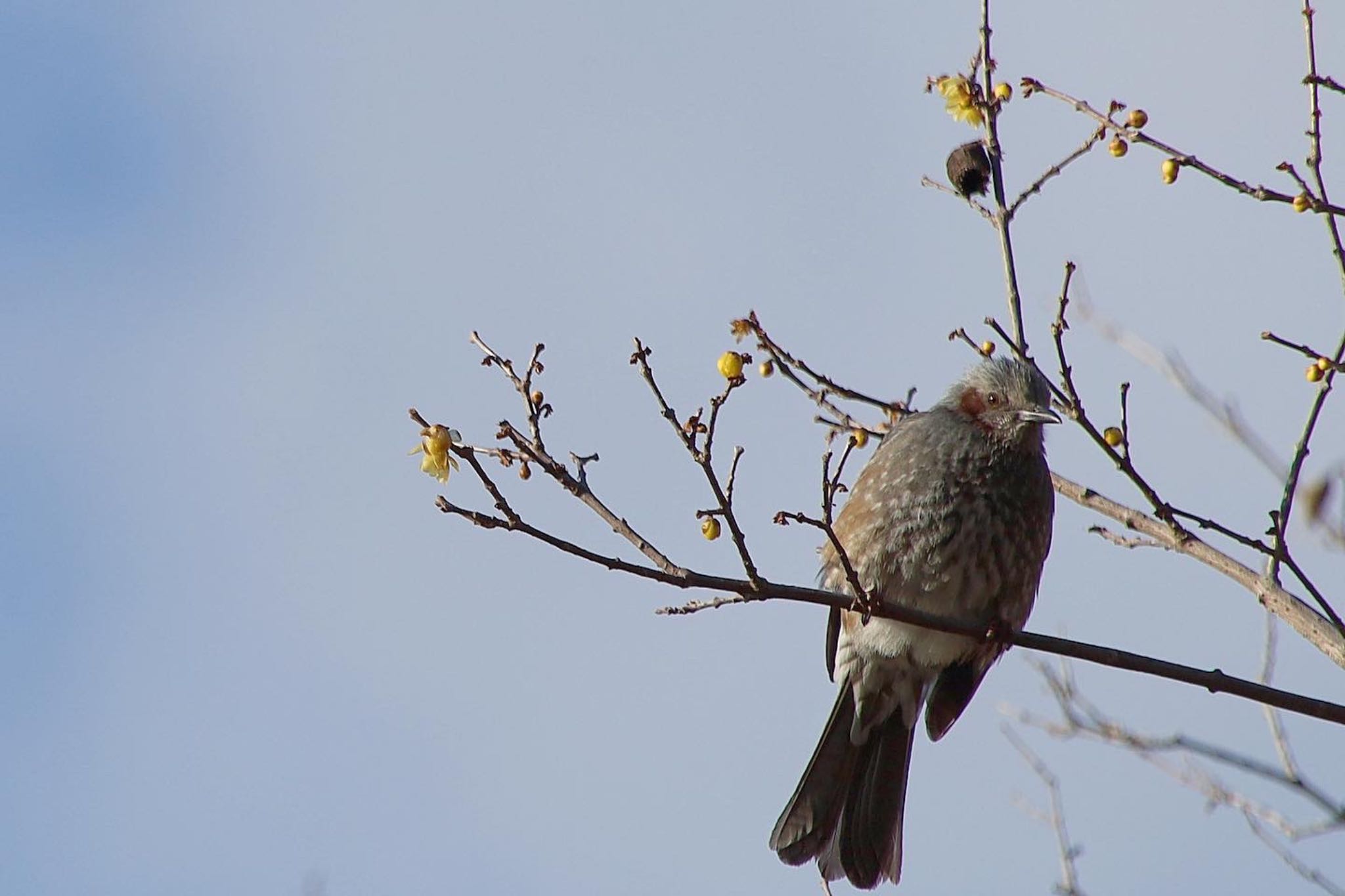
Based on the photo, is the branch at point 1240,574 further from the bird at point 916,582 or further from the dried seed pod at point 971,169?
the dried seed pod at point 971,169

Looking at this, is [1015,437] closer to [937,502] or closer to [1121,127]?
[937,502]

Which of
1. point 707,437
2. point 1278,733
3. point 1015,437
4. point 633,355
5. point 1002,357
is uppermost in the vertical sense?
point 1002,357

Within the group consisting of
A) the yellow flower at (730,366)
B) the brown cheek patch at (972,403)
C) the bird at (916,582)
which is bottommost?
the yellow flower at (730,366)

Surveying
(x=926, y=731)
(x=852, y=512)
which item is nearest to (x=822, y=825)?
(x=926, y=731)

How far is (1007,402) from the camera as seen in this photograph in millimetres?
6035

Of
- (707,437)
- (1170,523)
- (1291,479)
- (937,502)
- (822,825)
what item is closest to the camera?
(707,437)

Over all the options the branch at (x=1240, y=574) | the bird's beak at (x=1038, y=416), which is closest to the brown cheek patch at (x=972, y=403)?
the bird's beak at (x=1038, y=416)

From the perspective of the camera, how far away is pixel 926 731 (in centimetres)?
638

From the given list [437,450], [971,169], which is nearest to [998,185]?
[971,169]

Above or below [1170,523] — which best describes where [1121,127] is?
above

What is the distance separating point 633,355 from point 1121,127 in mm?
1760

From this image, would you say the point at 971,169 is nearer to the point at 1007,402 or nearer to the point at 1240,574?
the point at 1007,402

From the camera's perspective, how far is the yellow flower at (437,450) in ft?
13.4

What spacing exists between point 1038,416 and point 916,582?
2.64 feet
